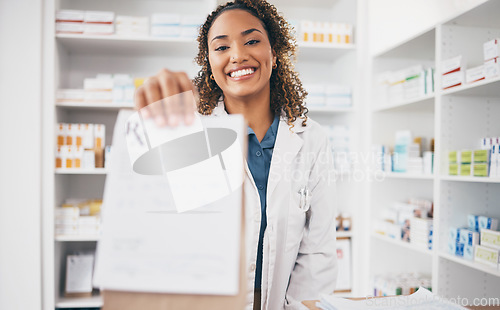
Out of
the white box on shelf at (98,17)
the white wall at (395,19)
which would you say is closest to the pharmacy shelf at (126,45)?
the white box on shelf at (98,17)

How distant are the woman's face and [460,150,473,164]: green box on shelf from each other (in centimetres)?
139

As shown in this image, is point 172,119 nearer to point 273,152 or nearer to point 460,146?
point 273,152

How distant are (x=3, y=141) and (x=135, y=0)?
4.77 ft

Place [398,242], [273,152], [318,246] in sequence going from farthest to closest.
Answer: [398,242]
[318,246]
[273,152]

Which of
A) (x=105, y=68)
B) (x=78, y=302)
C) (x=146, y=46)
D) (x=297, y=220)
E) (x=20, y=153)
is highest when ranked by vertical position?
(x=146, y=46)

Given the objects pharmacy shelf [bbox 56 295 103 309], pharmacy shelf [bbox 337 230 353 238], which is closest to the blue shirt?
pharmacy shelf [bbox 337 230 353 238]

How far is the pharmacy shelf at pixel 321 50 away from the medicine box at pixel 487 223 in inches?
59.0

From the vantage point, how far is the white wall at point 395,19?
2.96m

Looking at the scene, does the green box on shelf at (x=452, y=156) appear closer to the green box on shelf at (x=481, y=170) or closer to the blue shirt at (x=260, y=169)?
the green box on shelf at (x=481, y=170)

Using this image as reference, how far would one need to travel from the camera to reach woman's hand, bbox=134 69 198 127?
0.70 m

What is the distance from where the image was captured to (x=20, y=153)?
8.48ft

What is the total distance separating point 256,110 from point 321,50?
1782mm

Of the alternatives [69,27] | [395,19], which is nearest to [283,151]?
[69,27]

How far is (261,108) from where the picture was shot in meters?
1.41
